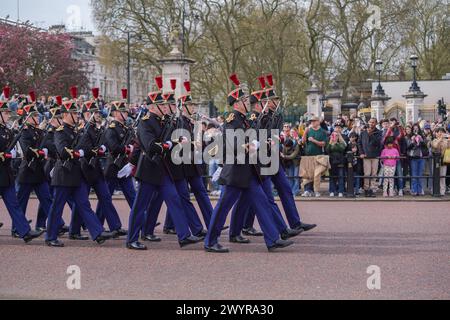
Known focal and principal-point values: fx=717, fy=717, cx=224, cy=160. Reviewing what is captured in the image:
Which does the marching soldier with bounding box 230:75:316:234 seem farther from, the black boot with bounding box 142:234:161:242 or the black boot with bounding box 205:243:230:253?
the black boot with bounding box 142:234:161:242

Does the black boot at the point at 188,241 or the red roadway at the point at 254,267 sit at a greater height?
the black boot at the point at 188,241

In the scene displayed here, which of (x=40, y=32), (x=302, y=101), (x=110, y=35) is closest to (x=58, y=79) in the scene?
(x=40, y=32)

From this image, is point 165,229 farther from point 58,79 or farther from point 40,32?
point 40,32

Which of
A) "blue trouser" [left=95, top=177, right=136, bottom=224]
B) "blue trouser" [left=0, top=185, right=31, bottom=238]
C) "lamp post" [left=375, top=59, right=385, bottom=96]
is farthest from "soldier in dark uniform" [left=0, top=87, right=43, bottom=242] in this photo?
"lamp post" [left=375, top=59, right=385, bottom=96]

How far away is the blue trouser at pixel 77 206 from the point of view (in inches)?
393

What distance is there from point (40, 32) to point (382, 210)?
3187 cm

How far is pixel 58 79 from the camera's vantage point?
131ft

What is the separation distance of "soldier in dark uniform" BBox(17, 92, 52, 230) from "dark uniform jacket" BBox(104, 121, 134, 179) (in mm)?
903

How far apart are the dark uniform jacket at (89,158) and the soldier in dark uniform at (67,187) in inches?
5.3

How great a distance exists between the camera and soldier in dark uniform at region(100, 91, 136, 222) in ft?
36.2

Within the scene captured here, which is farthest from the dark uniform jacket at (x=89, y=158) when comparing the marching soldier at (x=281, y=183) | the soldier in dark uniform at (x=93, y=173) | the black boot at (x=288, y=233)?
the black boot at (x=288, y=233)

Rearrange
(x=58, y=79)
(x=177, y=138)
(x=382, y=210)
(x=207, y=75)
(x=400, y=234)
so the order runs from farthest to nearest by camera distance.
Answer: (x=207, y=75), (x=58, y=79), (x=382, y=210), (x=400, y=234), (x=177, y=138)

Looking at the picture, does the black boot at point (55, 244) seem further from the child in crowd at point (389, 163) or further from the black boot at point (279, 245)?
the child in crowd at point (389, 163)

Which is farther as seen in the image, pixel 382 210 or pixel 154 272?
pixel 382 210
